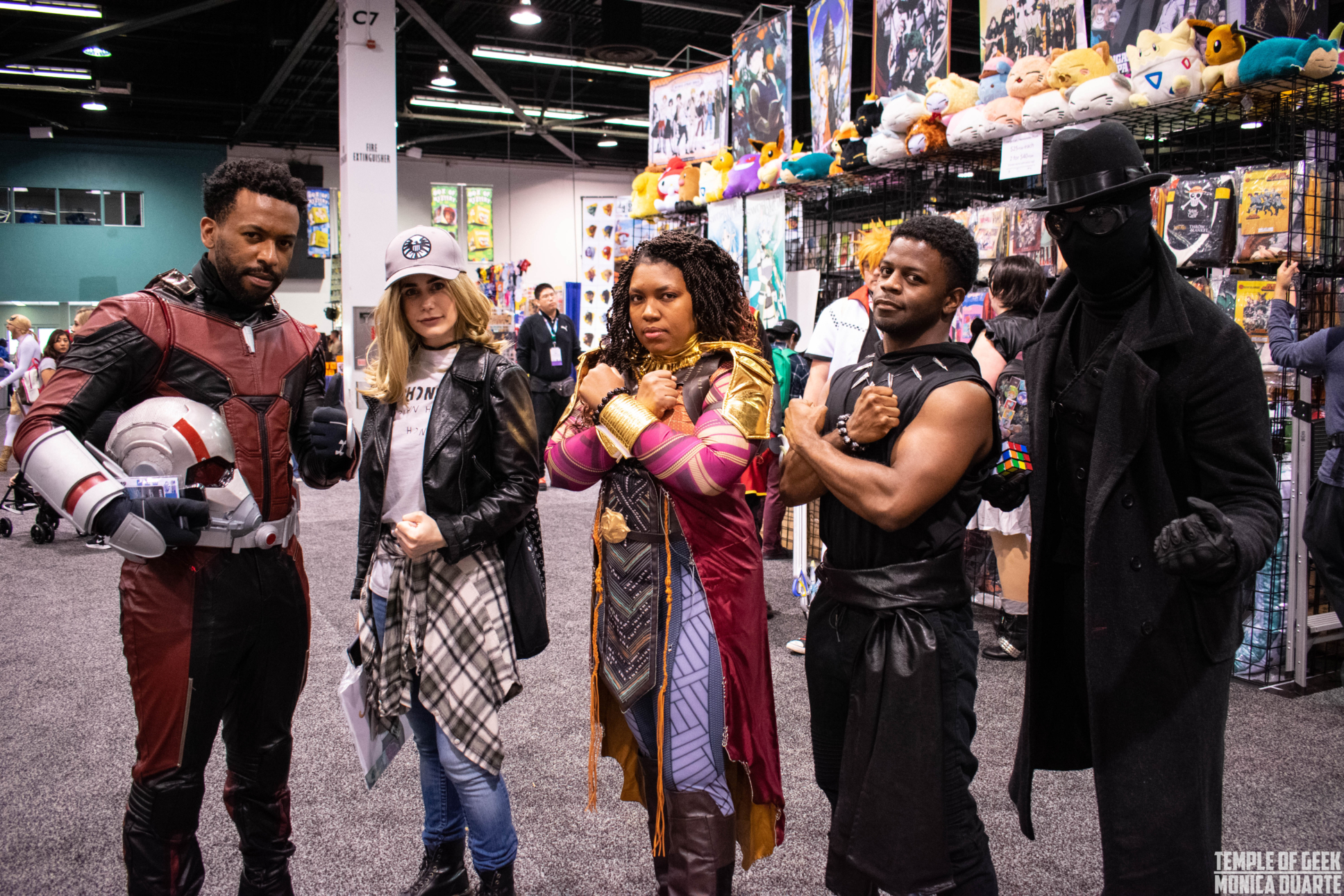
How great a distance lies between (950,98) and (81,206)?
56.2 feet

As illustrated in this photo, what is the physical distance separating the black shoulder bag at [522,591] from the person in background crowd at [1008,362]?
69.8 inches

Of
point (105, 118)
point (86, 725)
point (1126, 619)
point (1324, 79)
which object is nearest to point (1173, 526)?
point (1126, 619)

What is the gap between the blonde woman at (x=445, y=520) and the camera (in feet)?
6.40

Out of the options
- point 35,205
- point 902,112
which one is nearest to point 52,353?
point 902,112

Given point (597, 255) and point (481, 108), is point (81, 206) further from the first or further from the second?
point (597, 255)

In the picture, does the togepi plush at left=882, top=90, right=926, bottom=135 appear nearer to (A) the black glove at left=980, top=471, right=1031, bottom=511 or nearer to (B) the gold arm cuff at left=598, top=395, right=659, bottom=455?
(A) the black glove at left=980, top=471, right=1031, bottom=511

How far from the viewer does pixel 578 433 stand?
1.87 meters

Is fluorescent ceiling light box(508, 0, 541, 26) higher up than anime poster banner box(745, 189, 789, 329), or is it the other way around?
fluorescent ceiling light box(508, 0, 541, 26)

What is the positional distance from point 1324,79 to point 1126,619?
307cm

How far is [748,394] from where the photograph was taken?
1.75 metres

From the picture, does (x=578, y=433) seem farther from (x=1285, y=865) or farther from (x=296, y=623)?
(x=1285, y=865)

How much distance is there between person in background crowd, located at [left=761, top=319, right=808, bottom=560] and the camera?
13.7ft

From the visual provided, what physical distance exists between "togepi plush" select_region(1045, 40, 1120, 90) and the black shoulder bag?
3.10 meters

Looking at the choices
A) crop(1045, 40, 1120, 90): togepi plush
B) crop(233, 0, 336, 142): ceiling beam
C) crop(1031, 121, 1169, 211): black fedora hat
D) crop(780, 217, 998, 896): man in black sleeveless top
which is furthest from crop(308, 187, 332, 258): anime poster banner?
crop(1031, 121, 1169, 211): black fedora hat
